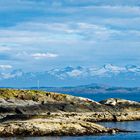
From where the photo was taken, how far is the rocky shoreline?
291 ft

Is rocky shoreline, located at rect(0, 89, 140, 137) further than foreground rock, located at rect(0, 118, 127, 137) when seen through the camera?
Yes

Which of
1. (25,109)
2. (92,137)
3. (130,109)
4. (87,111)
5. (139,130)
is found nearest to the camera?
(92,137)

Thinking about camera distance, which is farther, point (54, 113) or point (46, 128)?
point (54, 113)

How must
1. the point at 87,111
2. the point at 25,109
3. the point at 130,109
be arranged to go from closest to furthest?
the point at 25,109
the point at 87,111
the point at 130,109

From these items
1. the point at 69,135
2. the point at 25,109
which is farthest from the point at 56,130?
the point at 25,109

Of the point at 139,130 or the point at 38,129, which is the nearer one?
the point at 38,129

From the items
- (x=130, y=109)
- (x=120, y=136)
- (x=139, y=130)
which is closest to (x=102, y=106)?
(x=130, y=109)

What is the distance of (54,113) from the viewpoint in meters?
125

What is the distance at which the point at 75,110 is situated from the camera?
134 meters

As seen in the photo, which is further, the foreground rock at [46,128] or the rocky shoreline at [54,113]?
the rocky shoreline at [54,113]

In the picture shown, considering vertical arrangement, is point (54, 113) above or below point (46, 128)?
below

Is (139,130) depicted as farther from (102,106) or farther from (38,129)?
(102,106)

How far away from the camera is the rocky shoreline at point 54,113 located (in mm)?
88812

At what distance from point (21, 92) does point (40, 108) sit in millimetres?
15093
